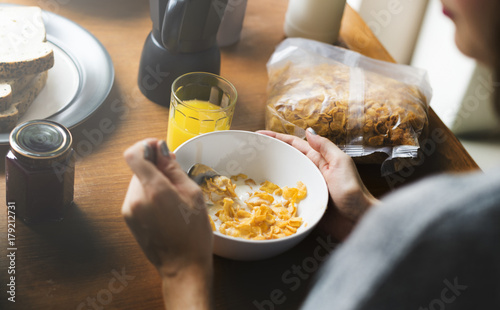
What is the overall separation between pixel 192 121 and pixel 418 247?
0.55 metres

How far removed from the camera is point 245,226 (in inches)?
29.6

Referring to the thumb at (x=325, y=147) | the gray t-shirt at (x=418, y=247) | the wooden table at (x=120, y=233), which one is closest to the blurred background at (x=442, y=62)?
the wooden table at (x=120, y=233)

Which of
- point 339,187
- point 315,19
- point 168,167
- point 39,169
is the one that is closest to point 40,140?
point 39,169

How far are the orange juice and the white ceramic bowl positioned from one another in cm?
6

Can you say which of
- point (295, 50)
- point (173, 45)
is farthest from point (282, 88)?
point (173, 45)

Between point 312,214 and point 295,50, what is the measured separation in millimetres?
478

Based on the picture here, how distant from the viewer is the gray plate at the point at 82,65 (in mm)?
905

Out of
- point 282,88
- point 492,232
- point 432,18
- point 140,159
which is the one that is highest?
point 492,232

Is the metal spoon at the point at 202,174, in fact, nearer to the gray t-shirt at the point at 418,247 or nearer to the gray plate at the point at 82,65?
the gray plate at the point at 82,65

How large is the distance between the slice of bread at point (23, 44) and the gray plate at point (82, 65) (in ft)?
0.18

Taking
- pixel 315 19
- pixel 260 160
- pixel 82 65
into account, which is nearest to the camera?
pixel 260 160

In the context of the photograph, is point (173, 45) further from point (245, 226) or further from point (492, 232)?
point (492, 232)

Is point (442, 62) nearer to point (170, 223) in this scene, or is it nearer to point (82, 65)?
point (82, 65)

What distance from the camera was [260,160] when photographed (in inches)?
34.4
